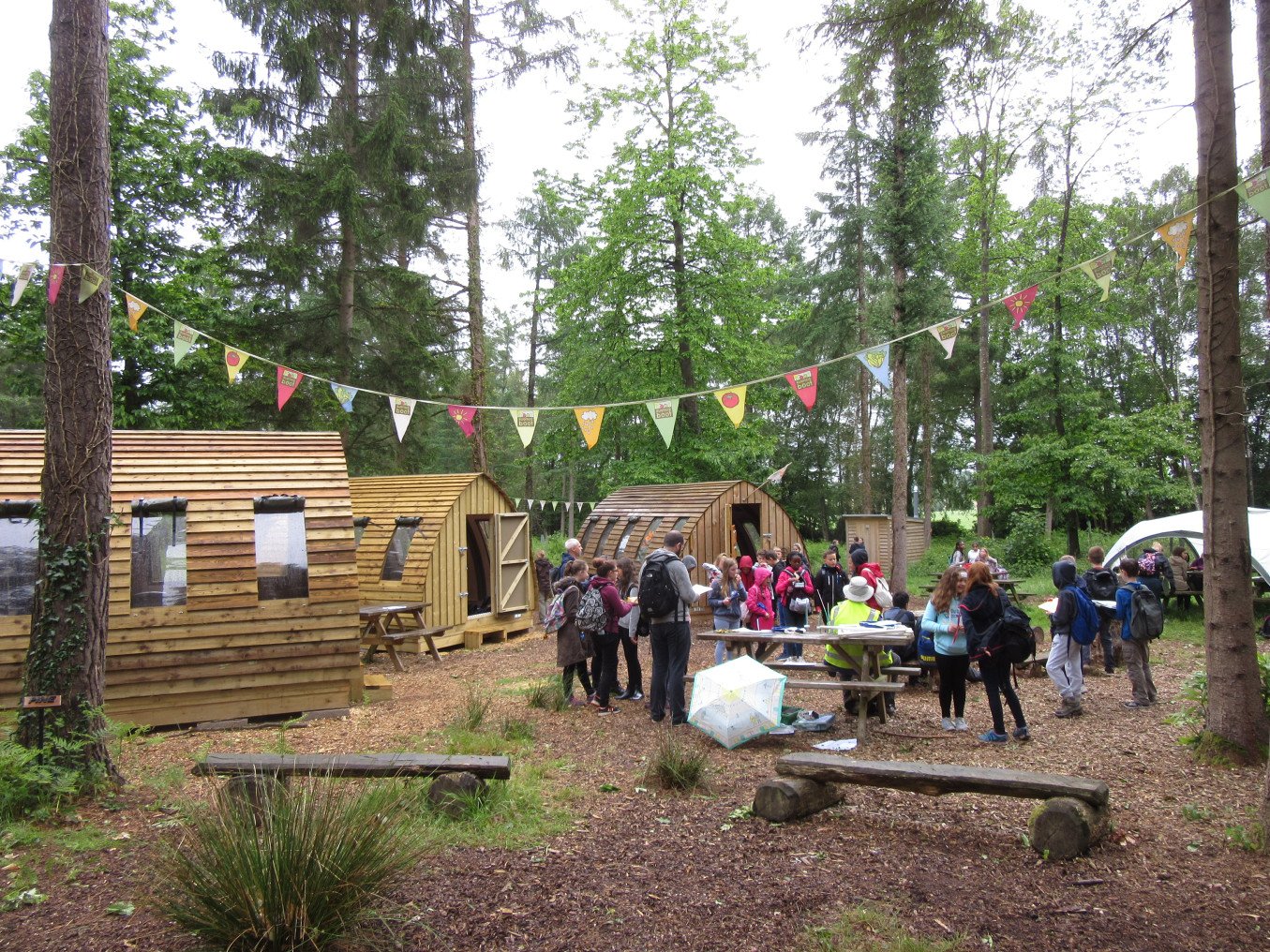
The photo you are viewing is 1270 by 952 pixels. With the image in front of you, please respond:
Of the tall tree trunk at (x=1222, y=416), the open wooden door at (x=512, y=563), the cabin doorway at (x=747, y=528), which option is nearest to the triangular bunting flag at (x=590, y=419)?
the open wooden door at (x=512, y=563)

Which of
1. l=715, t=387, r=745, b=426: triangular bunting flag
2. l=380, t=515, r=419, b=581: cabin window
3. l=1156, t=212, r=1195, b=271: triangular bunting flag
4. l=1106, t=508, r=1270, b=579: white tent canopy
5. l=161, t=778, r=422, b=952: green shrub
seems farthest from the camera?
l=380, t=515, r=419, b=581: cabin window

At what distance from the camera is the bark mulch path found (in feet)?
12.2

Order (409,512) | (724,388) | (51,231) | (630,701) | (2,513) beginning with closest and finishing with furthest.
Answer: (51,231) < (2,513) < (630,701) < (724,388) < (409,512)

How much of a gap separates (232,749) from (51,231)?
4402 mm

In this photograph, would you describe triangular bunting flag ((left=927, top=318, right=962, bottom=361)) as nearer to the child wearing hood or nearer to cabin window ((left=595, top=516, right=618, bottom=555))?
the child wearing hood

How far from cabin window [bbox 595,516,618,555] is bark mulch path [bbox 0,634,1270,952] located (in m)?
11.0

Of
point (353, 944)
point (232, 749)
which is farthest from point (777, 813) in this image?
point (232, 749)

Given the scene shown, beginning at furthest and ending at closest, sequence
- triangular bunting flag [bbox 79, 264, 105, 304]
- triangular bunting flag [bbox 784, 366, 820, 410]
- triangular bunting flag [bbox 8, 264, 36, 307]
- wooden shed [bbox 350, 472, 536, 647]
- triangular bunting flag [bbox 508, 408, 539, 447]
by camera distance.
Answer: wooden shed [bbox 350, 472, 536, 647] → triangular bunting flag [bbox 508, 408, 539, 447] → triangular bunting flag [bbox 784, 366, 820, 410] → triangular bunting flag [bbox 8, 264, 36, 307] → triangular bunting flag [bbox 79, 264, 105, 304]

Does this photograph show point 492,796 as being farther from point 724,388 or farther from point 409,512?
point 409,512

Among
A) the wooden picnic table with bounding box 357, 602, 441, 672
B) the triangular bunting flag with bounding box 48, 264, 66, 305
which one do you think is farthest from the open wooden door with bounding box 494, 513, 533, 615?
the triangular bunting flag with bounding box 48, 264, 66, 305

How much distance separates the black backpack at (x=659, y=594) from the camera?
312 inches

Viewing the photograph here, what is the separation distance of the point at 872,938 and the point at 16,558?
8763mm

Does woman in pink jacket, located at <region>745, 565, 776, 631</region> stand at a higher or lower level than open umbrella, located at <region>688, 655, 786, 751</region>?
higher

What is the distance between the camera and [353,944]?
3475 mm
